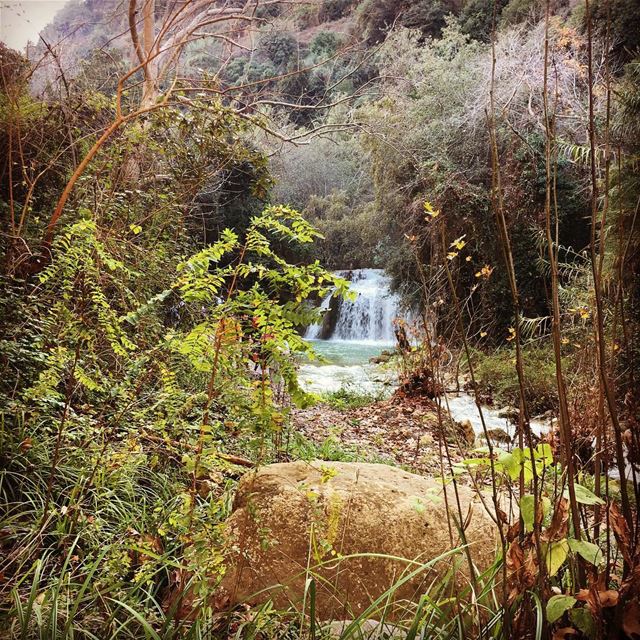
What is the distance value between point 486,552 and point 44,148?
4731 mm

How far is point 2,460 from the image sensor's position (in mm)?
2061

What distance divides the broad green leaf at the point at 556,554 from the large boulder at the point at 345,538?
596mm

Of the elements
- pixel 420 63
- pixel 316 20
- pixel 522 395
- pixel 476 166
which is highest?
pixel 316 20

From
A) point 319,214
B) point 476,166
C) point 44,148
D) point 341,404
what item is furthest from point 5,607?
point 319,214

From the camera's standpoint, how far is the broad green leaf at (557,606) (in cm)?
88

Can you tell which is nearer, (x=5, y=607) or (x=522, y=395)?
(x=522, y=395)

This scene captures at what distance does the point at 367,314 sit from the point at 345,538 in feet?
34.1

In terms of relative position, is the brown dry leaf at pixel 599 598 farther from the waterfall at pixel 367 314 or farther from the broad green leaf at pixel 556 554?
the waterfall at pixel 367 314

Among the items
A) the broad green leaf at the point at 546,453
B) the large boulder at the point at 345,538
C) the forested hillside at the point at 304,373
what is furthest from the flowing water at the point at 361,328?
the broad green leaf at the point at 546,453

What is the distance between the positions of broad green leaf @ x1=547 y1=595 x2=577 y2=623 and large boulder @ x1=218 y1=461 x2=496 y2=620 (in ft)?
2.21

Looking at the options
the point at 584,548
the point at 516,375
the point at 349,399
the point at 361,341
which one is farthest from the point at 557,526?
the point at 361,341

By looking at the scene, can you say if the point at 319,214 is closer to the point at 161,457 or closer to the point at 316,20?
the point at 316,20

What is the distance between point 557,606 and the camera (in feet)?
2.93

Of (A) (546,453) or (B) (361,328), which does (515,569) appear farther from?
(B) (361,328)
